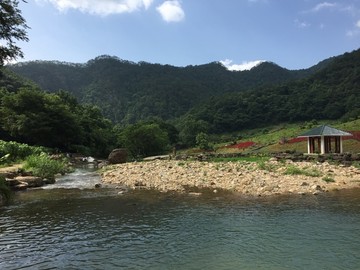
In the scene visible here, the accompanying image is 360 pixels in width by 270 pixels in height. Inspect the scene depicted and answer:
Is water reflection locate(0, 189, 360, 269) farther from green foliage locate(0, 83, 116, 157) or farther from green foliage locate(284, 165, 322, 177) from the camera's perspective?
green foliage locate(0, 83, 116, 157)

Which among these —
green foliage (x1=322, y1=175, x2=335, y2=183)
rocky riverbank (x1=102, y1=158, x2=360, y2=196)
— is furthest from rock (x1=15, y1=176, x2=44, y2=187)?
green foliage (x1=322, y1=175, x2=335, y2=183)

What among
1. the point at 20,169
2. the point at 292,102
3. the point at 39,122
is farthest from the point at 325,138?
the point at 292,102

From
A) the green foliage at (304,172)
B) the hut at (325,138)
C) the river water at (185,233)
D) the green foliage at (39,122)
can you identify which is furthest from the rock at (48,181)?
the green foliage at (39,122)

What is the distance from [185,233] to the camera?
33.1ft

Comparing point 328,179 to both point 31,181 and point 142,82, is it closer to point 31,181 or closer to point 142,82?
point 31,181

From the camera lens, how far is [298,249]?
8523 mm

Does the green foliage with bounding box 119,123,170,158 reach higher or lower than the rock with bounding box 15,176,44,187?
higher

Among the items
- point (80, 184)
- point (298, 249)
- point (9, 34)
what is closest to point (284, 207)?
point (298, 249)

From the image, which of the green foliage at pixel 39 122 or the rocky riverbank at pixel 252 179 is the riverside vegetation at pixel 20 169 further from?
the green foliage at pixel 39 122

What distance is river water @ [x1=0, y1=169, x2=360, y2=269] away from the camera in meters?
7.98

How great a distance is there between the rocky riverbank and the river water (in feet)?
5.82

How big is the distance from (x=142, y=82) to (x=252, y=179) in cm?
13067

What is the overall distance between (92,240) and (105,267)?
213 centimetres

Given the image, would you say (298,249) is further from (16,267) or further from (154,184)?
(154,184)
